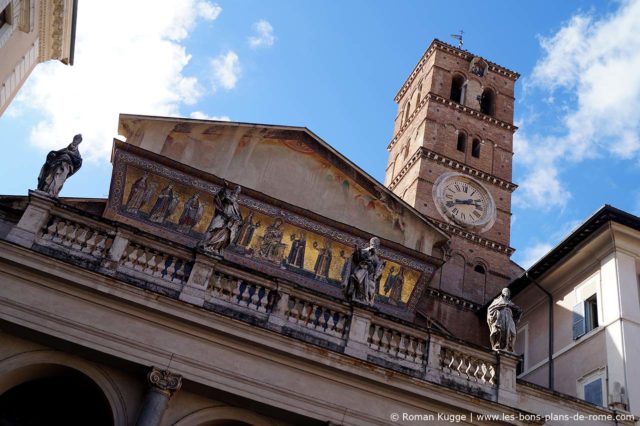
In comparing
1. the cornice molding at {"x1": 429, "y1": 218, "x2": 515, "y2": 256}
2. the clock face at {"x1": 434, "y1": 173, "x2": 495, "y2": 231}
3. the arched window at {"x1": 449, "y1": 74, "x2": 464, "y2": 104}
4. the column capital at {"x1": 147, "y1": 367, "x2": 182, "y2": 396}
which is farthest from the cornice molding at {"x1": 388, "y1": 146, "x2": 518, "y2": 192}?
the column capital at {"x1": 147, "y1": 367, "x2": 182, "y2": 396}

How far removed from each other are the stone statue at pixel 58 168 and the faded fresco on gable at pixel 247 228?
363 centimetres

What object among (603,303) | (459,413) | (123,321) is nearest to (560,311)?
(603,303)

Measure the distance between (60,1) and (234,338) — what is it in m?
11.6

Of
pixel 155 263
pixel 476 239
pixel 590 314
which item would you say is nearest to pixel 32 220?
pixel 155 263

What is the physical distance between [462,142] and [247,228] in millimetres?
15392

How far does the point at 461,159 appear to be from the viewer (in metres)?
27.4

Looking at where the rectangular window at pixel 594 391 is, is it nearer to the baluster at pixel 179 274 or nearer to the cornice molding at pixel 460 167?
the baluster at pixel 179 274

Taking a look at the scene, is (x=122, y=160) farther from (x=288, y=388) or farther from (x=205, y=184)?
(x=288, y=388)

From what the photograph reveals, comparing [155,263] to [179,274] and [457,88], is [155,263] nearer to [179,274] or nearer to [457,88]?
[179,274]

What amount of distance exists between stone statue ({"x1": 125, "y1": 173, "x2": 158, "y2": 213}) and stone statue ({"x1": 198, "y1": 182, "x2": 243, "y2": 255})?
424 centimetres

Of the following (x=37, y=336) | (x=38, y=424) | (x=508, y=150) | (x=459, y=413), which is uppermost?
(x=508, y=150)

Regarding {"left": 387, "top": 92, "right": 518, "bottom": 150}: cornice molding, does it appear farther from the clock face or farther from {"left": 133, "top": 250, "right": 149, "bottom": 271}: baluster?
{"left": 133, "top": 250, "right": 149, "bottom": 271}: baluster

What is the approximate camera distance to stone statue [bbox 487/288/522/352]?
38.1ft

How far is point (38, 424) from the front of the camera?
10.1m
